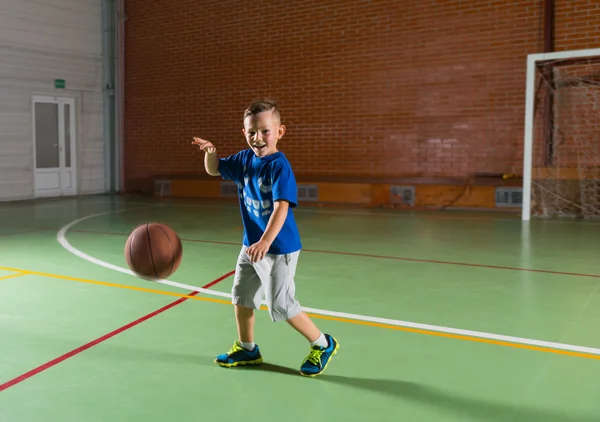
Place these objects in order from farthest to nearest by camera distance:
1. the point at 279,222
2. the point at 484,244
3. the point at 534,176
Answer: the point at 534,176
the point at 484,244
the point at 279,222

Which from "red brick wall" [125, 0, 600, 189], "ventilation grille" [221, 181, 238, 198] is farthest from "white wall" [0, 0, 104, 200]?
"ventilation grille" [221, 181, 238, 198]

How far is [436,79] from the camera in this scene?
12336 mm

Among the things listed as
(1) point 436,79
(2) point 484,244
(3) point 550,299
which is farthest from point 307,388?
(1) point 436,79

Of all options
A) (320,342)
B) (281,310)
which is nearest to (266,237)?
(281,310)

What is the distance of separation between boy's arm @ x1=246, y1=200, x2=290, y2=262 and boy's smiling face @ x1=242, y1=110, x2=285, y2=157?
1.12 ft

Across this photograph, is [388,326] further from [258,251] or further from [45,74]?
[45,74]

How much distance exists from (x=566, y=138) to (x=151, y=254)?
9.72m

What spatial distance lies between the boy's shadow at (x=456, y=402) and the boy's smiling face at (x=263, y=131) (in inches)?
51.1

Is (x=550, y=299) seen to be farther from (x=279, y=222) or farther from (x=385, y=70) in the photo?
(x=385, y=70)

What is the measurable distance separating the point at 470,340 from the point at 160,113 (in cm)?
1327

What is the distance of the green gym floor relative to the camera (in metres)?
2.90

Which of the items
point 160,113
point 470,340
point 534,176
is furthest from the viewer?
point 160,113

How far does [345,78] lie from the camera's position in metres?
13.3

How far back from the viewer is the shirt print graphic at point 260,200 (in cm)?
324
